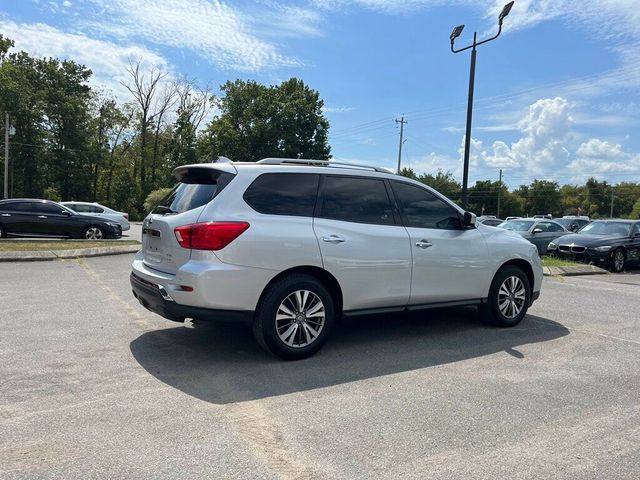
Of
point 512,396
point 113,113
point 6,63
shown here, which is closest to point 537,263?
point 512,396

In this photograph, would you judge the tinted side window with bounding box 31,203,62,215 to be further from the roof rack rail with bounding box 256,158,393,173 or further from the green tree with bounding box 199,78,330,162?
the green tree with bounding box 199,78,330,162

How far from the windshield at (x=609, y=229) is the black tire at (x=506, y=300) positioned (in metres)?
11.1

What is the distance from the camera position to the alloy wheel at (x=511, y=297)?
654cm

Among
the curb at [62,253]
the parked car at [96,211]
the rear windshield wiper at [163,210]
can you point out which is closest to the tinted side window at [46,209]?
the curb at [62,253]

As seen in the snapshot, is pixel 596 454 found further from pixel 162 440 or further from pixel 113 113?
pixel 113 113

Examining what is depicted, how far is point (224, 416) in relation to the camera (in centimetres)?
371

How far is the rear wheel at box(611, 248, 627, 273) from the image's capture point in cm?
1511

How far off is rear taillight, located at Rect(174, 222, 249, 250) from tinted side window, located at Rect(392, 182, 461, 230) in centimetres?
197

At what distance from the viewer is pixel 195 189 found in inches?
200

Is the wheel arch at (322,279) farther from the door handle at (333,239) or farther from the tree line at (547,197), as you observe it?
the tree line at (547,197)

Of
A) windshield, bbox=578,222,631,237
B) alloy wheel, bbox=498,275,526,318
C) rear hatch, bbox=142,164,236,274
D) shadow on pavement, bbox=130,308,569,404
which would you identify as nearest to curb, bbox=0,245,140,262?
shadow on pavement, bbox=130,308,569,404

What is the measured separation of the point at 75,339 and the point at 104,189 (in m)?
62.0

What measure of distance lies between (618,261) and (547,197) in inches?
3890

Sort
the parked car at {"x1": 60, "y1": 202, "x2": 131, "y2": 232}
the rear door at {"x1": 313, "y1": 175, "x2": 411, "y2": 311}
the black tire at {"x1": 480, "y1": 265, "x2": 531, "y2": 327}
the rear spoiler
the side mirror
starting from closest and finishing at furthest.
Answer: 1. the rear spoiler
2. the rear door at {"x1": 313, "y1": 175, "x2": 411, "y2": 311}
3. the side mirror
4. the black tire at {"x1": 480, "y1": 265, "x2": 531, "y2": 327}
5. the parked car at {"x1": 60, "y1": 202, "x2": 131, "y2": 232}
